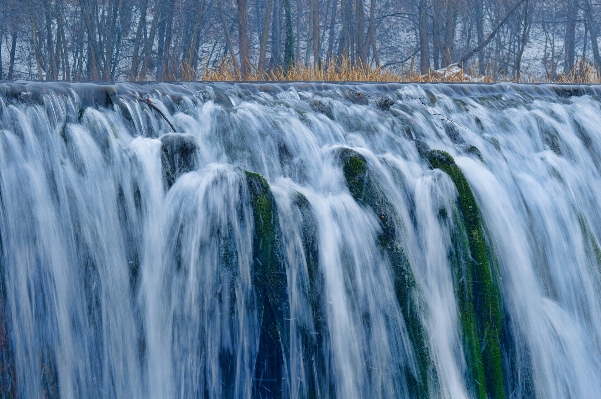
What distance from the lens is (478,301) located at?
477 cm

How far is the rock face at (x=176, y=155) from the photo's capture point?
468 centimetres

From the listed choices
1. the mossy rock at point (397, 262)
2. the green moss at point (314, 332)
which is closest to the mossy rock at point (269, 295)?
the green moss at point (314, 332)

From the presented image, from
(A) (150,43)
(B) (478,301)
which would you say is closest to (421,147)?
(B) (478,301)

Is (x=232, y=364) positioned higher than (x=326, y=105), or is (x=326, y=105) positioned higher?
(x=326, y=105)

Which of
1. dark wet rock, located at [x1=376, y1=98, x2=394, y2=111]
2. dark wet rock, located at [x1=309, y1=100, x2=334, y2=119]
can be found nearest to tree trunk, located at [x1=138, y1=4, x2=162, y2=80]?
dark wet rock, located at [x1=376, y1=98, x2=394, y2=111]

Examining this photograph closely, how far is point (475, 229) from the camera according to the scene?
4.93 meters

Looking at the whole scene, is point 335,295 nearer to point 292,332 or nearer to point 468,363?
point 292,332

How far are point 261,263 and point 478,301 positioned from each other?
155cm

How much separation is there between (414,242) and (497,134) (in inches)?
104

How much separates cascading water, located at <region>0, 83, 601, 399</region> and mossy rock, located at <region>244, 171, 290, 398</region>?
1 centimetres

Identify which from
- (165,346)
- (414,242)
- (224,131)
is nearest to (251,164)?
(224,131)

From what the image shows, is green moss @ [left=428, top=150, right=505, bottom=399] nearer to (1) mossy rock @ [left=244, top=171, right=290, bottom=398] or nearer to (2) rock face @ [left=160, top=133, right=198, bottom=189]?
(1) mossy rock @ [left=244, top=171, right=290, bottom=398]

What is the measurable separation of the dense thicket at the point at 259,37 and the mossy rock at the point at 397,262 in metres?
6.17

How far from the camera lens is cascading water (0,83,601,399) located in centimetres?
402
